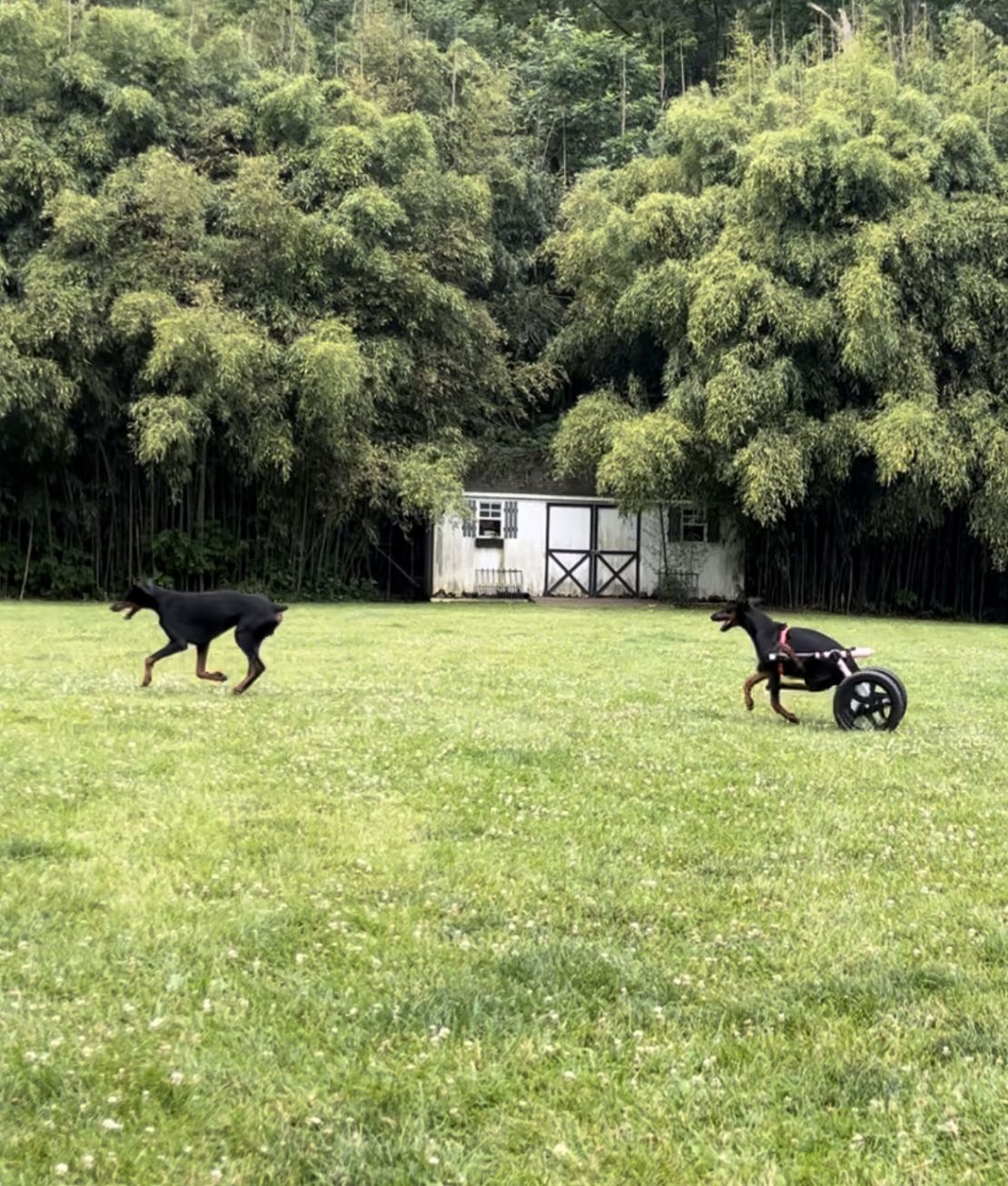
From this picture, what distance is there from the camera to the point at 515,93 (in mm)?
29297

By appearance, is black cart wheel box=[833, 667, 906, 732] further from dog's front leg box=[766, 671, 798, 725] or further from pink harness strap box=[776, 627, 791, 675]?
pink harness strap box=[776, 627, 791, 675]

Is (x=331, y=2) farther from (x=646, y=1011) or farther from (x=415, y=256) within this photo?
(x=646, y=1011)

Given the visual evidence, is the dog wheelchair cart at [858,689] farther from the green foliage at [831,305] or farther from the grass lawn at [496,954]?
the green foliage at [831,305]

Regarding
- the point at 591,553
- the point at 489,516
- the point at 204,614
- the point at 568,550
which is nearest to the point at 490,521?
the point at 489,516

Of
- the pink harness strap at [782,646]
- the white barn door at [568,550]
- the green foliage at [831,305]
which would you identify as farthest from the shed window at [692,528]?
the pink harness strap at [782,646]

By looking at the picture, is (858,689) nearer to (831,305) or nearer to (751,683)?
(751,683)

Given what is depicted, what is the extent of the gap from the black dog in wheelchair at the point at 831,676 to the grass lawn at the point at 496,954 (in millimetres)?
366

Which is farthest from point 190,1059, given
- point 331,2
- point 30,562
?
point 331,2

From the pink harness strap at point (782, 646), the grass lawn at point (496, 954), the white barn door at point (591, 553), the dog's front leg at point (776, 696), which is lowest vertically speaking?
the grass lawn at point (496, 954)

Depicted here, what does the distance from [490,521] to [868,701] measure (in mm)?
18182

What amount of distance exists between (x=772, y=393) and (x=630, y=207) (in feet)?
22.4

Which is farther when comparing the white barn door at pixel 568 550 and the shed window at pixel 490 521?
the white barn door at pixel 568 550

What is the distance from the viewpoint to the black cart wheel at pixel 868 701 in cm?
738

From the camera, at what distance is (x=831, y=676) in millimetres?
7637
